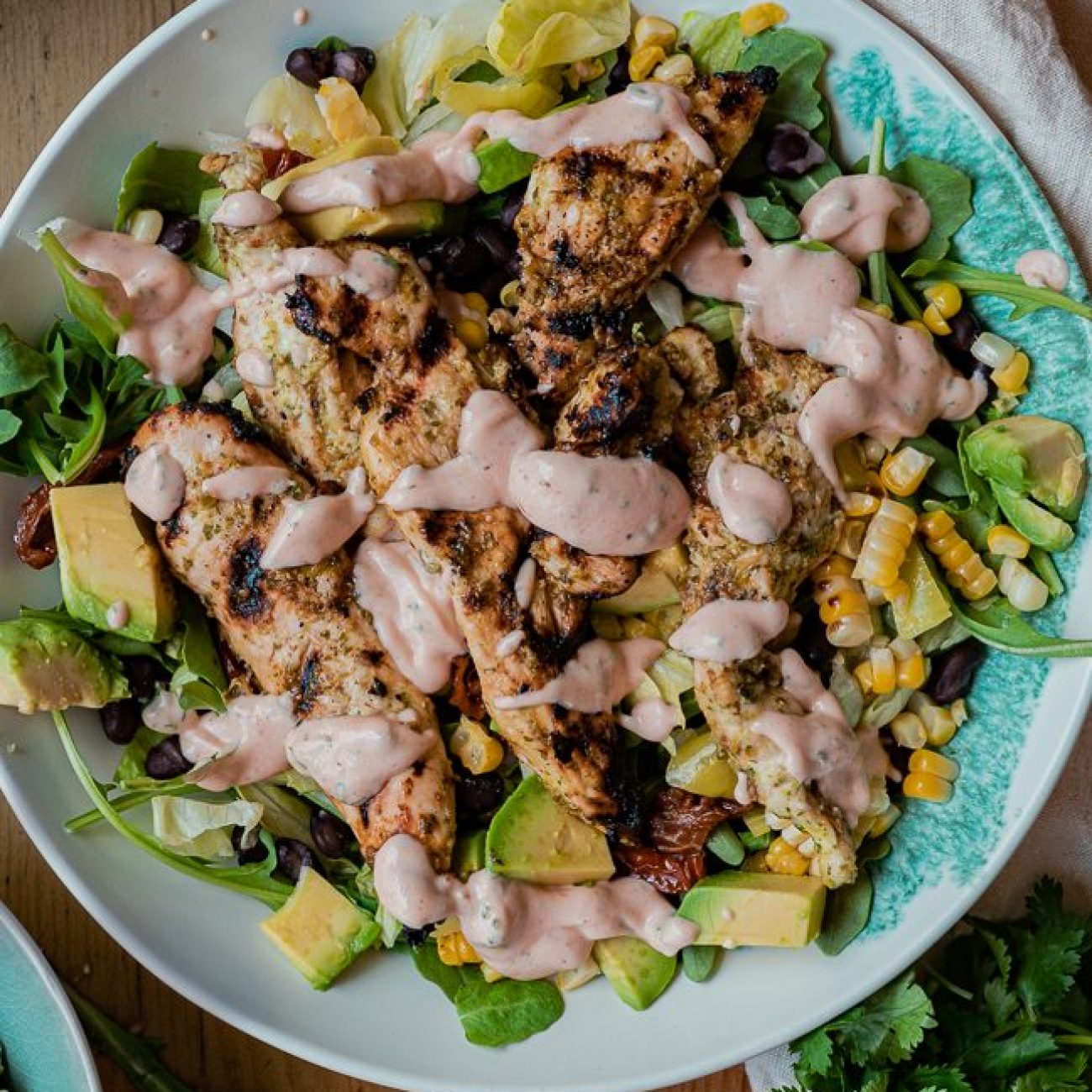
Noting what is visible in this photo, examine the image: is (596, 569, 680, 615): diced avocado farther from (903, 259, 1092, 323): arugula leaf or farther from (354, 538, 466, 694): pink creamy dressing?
(903, 259, 1092, 323): arugula leaf

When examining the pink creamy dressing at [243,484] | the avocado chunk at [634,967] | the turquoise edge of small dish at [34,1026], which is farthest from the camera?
the turquoise edge of small dish at [34,1026]

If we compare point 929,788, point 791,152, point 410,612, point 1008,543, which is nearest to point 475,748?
point 410,612

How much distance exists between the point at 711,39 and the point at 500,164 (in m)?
0.83

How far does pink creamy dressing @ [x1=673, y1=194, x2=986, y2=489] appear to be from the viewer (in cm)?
425

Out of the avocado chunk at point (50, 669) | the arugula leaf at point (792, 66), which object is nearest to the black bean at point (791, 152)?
the arugula leaf at point (792, 66)

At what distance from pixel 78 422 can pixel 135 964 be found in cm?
216

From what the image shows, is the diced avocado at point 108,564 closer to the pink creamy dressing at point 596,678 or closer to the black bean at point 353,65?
the pink creamy dressing at point 596,678

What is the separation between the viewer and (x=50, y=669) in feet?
14.6

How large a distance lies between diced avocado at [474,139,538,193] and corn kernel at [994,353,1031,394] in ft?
5.50

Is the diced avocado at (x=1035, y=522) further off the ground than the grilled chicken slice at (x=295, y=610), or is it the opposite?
the grilled chicken slice at (x=295, y=610)

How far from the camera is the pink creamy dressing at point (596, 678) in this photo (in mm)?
4258

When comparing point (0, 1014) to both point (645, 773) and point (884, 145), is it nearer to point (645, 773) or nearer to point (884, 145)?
point (645, 773)

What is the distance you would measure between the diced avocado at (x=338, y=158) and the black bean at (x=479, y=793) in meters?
2.03

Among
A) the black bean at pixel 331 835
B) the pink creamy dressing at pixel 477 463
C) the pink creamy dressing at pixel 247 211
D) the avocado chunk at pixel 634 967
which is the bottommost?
the avocado chunk at pixel 634 967
